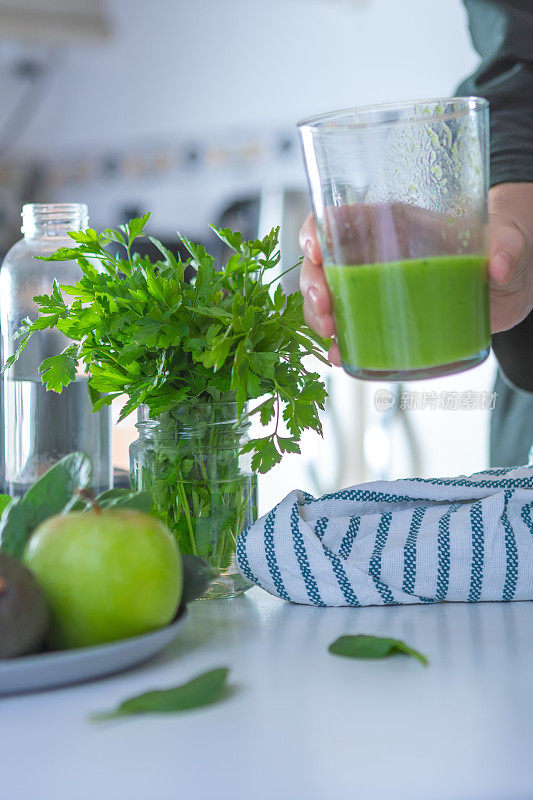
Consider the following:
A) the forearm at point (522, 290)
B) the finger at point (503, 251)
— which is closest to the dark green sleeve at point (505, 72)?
the forearm at point (522, 290)

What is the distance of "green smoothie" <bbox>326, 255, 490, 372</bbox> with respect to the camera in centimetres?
61

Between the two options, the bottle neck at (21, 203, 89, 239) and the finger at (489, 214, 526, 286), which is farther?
the bottle neck at (21, 203, 89, 239)

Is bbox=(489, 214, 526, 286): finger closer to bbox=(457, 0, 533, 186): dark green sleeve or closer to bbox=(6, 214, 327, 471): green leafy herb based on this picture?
bbox=(6, 214, 327, 471): green leafy herb

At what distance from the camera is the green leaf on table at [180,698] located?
46 cm

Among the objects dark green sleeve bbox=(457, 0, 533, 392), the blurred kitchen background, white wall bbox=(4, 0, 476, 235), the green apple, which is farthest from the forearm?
white wall bbox=(4, 0, 476, 235)

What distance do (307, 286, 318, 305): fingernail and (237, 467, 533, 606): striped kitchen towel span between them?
0.14 m

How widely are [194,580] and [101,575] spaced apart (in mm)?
91

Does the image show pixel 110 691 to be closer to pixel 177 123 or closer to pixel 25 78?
pixel 177 123

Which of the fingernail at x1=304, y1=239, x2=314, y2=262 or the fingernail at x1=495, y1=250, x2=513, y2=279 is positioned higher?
the fingernail at x1=304, y1=239, x2=314, y2=262

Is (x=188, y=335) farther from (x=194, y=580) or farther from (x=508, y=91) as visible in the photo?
(x=508, y=91)

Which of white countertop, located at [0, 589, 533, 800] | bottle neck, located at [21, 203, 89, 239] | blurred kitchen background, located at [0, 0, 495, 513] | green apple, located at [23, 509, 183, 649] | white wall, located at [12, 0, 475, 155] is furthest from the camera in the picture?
white wall, located at [12, 0, 475, 155]

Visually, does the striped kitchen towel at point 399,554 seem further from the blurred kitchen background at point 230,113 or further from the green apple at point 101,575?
the blurred kitchen background at point 230,113

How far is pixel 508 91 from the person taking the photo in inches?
46.3

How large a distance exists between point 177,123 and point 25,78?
1.00 meters
